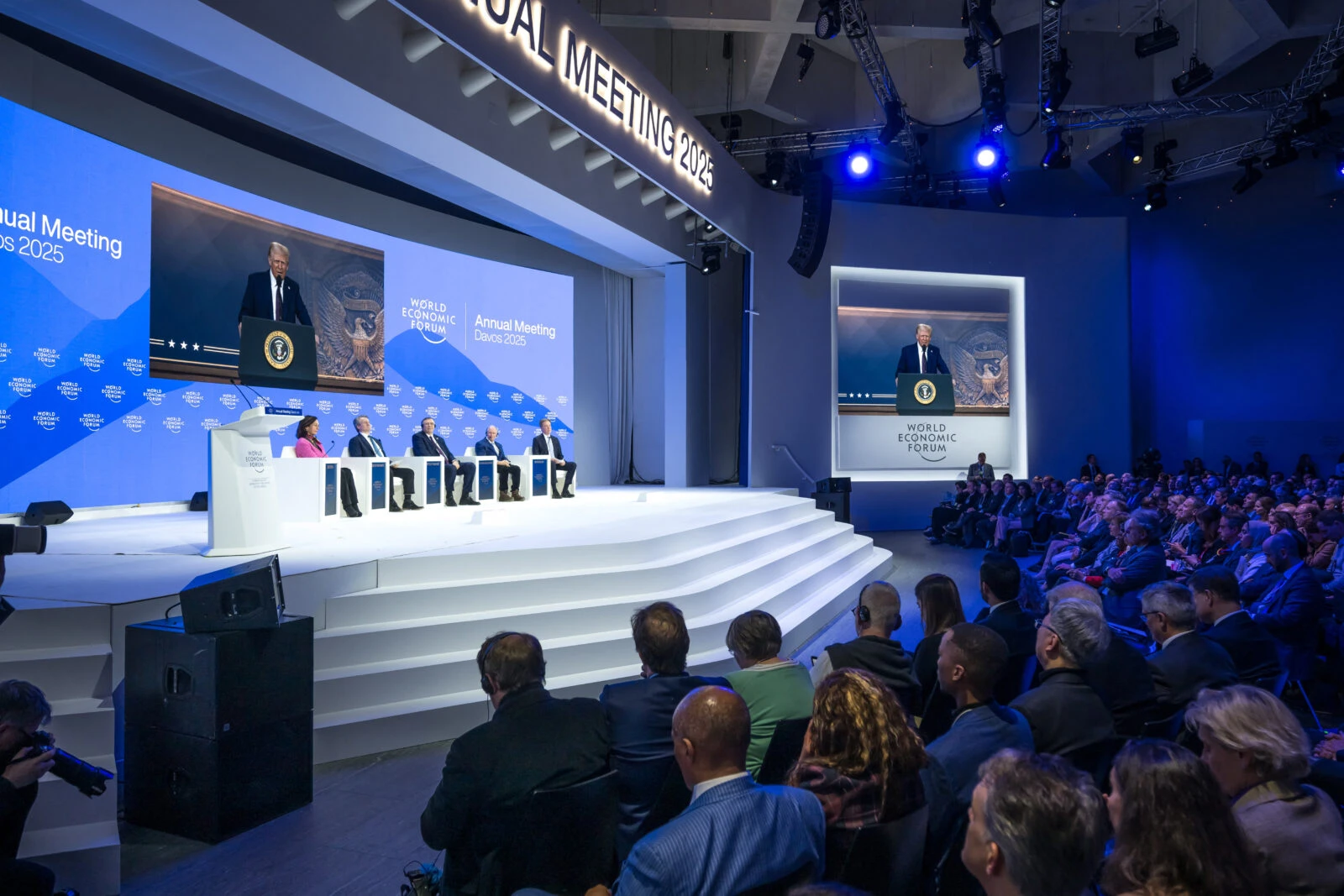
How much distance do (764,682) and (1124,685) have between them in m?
1.23

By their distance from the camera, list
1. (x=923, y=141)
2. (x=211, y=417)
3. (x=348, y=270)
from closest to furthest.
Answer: (x=211, y=417)
(x=348, y=270)
(x=923, y=141)

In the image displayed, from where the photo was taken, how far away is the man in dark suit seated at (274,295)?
827 cm

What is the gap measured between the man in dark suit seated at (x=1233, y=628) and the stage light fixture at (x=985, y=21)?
690 centimetres

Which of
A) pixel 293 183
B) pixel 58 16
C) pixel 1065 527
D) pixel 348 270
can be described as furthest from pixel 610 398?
pixel 58 16

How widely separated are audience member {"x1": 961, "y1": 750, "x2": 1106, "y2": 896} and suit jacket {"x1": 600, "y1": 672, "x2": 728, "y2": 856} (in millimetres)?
1004

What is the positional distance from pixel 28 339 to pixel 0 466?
98cm

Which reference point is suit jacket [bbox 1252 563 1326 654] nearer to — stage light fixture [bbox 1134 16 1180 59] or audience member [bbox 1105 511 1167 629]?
audience member [bbox 1105 511 1167 629]

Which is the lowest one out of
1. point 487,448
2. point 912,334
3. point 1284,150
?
point 487,448

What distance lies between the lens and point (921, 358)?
13.7m

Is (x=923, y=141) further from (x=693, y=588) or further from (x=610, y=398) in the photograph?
(x=693, y=588)

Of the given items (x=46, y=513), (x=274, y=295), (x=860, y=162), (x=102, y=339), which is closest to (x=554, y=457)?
(x=274, y=295)

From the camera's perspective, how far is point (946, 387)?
44.4 ft

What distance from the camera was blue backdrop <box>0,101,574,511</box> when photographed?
6488 millimetres

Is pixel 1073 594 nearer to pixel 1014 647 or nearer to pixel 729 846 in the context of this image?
pixel 1014 647
